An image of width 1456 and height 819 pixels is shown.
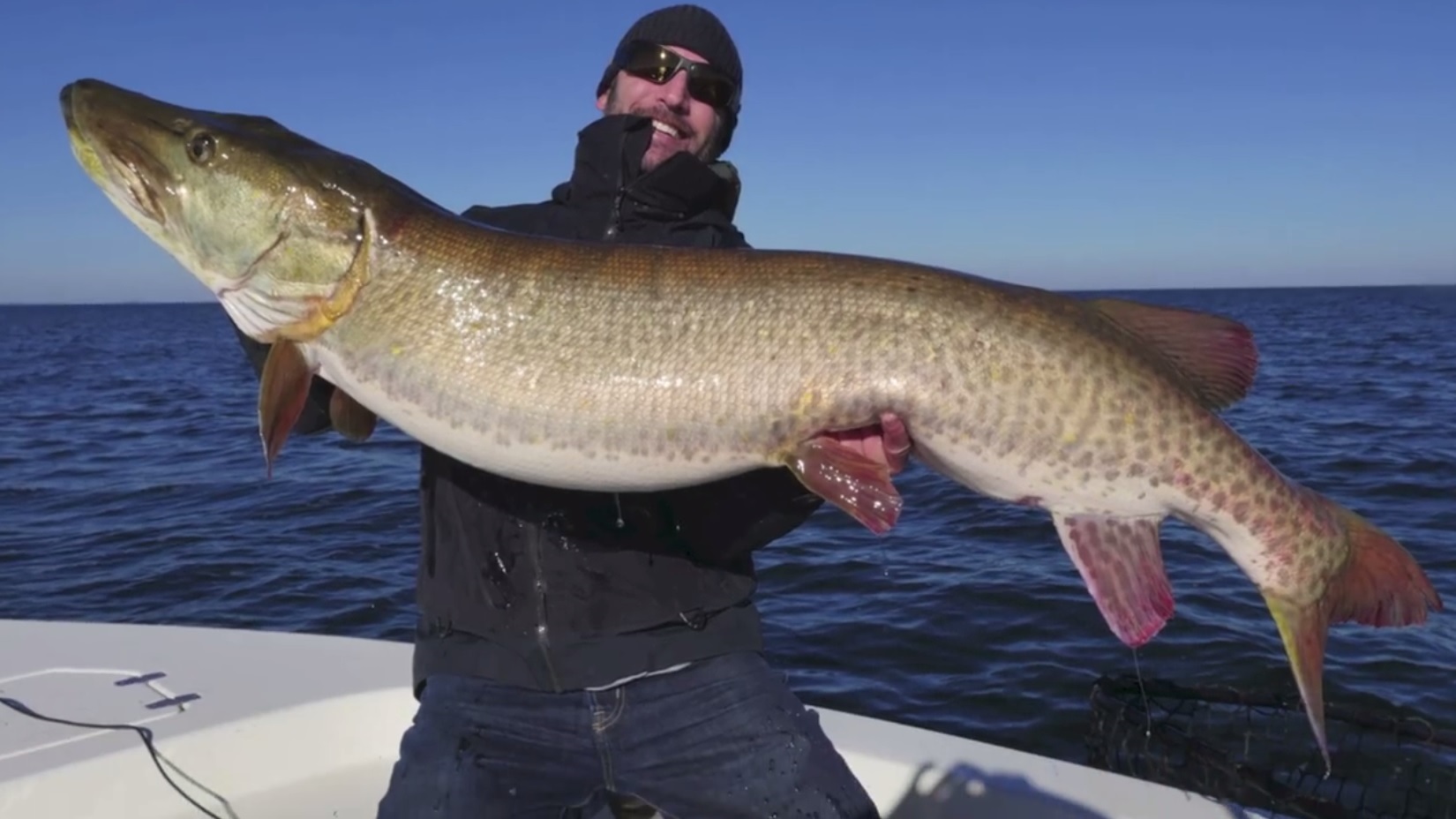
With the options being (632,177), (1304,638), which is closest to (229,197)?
(632,177)

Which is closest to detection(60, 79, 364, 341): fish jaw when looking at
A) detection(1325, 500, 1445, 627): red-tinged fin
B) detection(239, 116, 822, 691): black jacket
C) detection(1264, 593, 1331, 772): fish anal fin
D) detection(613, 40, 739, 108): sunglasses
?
detection(239, 116, 822, 691): black jacket

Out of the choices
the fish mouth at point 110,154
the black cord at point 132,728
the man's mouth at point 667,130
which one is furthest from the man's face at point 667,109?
the black cord at point 132,728

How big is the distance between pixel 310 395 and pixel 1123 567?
2.32 metres

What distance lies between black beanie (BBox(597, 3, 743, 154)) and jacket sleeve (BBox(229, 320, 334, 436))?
158 centimetres

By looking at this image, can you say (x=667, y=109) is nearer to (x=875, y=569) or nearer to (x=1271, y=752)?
(x=1271, y=752)

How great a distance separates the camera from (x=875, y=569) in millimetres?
9992

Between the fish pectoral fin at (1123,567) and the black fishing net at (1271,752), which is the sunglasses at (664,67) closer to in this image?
the fish pectoral fin at (1123,567)

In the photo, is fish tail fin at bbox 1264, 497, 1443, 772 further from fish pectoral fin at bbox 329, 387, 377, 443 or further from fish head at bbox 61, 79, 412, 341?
fish head at bbox 61, 79, 412, 341

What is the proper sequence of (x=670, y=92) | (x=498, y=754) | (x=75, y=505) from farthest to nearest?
1. (x=75, y=505)
2. (x=670, y=92)
3. (x=498, y=754)

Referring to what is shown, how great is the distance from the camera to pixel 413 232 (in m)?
2.99

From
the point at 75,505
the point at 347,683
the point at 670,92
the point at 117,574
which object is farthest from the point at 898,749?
the point at 75,505

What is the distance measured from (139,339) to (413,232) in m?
60.6

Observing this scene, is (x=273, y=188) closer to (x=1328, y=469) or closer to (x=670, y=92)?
(x=670, y=92)

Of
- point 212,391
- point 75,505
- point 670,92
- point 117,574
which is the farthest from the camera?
point 212,391
